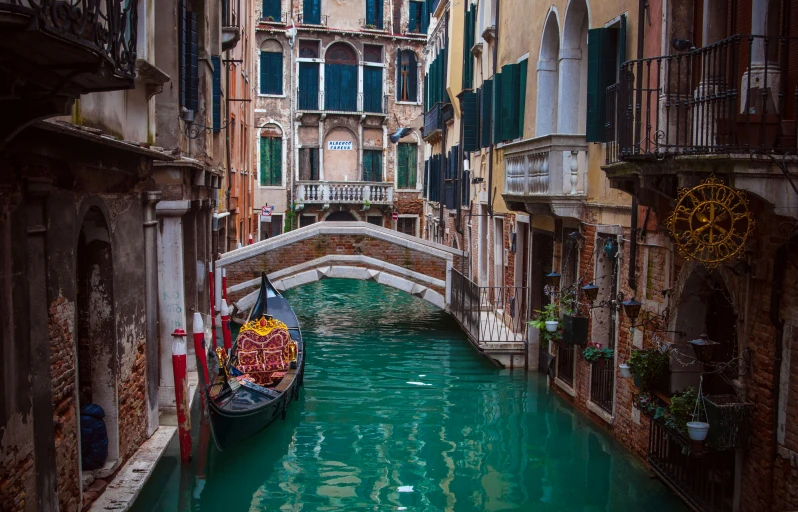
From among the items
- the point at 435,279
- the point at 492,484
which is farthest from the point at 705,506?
the point at 435,279

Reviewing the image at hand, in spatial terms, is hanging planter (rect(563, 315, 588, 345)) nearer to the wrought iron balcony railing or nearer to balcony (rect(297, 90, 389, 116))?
the wrought iron balcony railing

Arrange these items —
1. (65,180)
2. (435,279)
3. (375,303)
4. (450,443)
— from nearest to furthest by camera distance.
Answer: (65,180), (450,443), (435,279), (375,303)

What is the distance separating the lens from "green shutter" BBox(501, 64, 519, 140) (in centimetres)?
1117

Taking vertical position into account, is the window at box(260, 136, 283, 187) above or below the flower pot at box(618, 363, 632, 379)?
above

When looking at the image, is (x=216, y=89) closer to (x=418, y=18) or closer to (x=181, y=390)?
(x=181, y=390)

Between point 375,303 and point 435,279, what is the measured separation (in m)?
3.89

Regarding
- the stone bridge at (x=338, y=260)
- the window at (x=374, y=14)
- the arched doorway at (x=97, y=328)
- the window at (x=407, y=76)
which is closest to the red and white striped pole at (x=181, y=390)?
the arched doorway at (x=97, y=328)

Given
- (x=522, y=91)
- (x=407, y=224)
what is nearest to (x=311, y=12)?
(x=407, y=224)

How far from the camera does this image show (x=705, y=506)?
5.86m

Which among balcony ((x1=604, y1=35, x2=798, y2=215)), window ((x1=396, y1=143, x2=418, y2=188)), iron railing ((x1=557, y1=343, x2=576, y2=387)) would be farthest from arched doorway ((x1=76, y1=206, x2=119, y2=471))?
window ((x1=396, y1=143, x2=418, y2=188))

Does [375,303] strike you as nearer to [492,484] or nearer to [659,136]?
[492,484]

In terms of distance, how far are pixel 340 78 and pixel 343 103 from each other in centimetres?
74

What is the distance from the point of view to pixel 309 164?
25.3 meters

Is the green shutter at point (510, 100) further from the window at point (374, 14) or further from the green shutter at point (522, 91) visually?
the window at point (374, 14)
